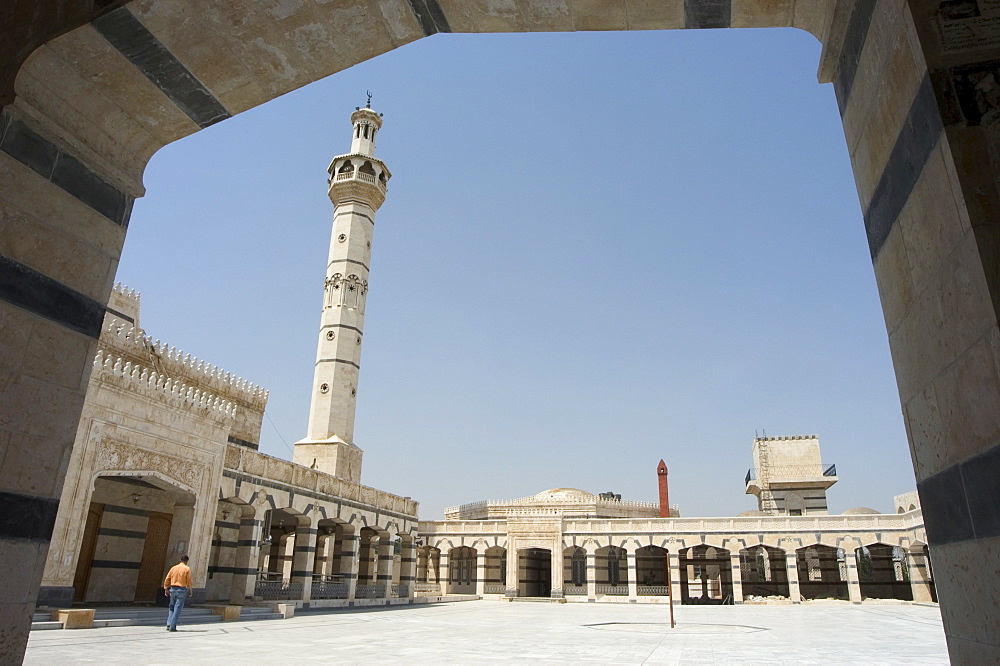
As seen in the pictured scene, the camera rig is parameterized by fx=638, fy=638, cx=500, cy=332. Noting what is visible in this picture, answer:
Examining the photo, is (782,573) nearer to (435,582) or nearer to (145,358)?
(435,582)

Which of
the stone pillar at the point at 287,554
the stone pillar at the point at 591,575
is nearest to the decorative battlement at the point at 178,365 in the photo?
the stone pillar at the point at 287,554

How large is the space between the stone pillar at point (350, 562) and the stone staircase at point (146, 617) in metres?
5.83

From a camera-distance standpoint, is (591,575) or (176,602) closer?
(176,602)

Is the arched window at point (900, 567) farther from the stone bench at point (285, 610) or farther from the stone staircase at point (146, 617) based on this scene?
the stone staircase at point (146, 617)

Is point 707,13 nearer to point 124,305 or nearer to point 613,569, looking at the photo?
point 124,305

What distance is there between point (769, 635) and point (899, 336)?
11.7 m

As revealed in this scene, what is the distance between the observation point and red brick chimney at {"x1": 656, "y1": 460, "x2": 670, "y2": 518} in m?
37.1

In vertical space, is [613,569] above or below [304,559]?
below

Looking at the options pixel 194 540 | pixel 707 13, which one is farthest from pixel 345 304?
pixel 707 13

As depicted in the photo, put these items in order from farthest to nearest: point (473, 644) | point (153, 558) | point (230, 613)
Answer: point (153, 558), point (230, 613), point (473, 644)

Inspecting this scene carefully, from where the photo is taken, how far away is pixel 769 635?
38.3ft

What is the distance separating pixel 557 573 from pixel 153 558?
1873cm

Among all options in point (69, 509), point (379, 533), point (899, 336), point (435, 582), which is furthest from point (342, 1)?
point (435, 582)

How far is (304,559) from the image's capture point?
18516mm
